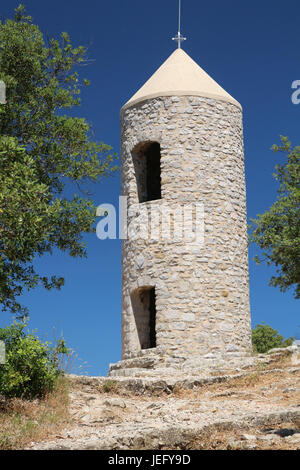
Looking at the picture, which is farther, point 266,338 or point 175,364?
point 266,338

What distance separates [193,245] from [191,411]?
21.2ft

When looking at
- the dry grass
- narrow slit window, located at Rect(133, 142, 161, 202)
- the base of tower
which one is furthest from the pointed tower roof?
the dry grass

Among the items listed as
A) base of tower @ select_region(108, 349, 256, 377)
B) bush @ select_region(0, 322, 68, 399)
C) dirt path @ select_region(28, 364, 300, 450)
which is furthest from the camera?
base of tower @ select_region(108, 349, 256, 377)

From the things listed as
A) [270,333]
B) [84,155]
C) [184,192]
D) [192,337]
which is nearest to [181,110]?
[184,192]

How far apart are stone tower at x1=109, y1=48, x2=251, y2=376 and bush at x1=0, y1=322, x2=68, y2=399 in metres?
4.66

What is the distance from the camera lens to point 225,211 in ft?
52.5

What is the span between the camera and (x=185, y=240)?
607 inches

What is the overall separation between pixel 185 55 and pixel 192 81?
78.1 inches

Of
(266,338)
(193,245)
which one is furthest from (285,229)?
(266,338)

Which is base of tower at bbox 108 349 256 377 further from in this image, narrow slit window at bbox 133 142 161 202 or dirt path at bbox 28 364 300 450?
narrow slit window at bbox 133 142 161 202

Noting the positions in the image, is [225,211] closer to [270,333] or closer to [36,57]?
[36,57]

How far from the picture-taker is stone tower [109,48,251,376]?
15.0 meters

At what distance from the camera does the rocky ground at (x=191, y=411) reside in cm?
759

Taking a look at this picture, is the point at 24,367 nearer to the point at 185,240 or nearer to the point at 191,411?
the point at 191,411
